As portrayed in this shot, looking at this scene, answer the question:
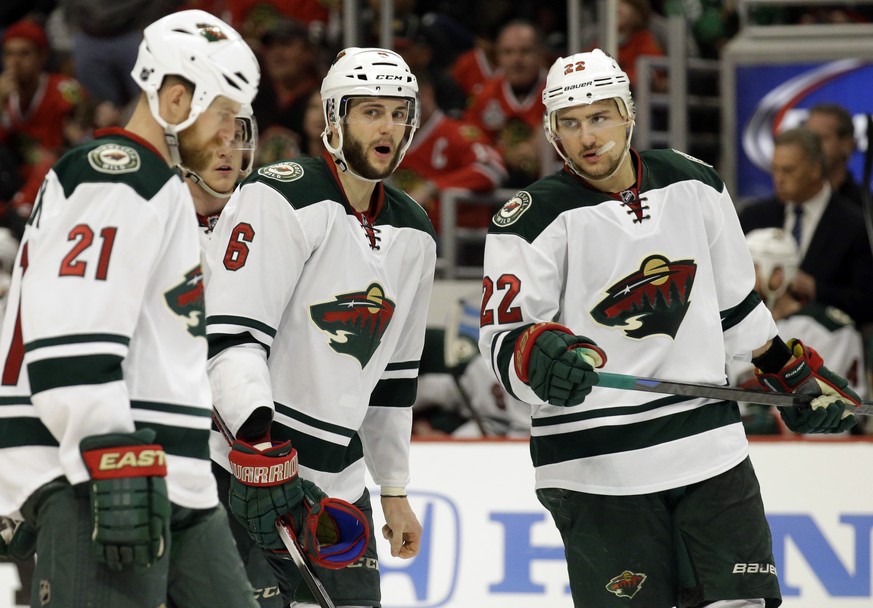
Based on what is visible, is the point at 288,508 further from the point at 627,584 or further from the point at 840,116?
the point at 840,116

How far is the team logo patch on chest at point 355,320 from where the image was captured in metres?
3.28

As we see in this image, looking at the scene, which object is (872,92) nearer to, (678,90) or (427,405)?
(678,90)

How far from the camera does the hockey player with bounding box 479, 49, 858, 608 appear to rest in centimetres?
334

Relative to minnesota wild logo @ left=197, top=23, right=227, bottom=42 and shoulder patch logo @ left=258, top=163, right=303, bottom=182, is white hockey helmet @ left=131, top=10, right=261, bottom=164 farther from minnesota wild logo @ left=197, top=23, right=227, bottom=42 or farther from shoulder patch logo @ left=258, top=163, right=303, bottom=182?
shoulder patch logo @ left=258, top=163, right=303, bottom=182

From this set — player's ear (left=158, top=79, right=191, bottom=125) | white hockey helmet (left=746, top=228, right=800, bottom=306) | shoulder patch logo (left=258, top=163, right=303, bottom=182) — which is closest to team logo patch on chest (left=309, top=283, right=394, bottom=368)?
shoulder patch logo (left=258, top=163, right=303, bottom=182)

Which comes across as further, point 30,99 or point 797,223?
point 30,99

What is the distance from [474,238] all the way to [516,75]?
3.61ft

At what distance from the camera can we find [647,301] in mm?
3367

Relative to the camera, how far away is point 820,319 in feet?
18.1

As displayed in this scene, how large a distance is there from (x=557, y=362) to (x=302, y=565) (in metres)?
0.68

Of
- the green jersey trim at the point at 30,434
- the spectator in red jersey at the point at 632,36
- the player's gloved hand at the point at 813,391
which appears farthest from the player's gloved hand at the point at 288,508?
the spectator in red jersey at the point at 632,36

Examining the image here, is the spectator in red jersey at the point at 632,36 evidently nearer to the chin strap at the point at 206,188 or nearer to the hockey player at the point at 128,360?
the chin strap at the point at 206,188

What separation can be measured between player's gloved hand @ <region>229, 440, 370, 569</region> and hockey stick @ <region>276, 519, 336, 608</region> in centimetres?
1

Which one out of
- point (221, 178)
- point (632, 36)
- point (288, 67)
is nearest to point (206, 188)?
point (221, 178)
